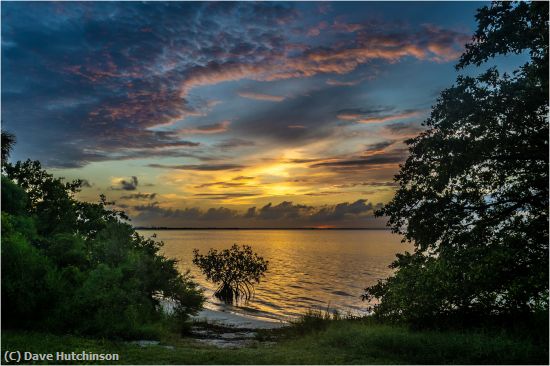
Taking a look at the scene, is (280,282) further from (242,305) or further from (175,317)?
(175,317)

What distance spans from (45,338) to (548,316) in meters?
17.0

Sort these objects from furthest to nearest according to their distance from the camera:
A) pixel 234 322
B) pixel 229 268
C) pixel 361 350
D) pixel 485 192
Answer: pixel 229 268 < pixel 234 322 < pixel 485 192 < pixel 361 350

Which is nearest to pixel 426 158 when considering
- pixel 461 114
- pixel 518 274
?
pixel 461 114

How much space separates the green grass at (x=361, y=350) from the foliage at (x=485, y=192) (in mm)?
2182

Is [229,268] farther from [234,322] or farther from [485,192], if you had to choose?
[485,192]

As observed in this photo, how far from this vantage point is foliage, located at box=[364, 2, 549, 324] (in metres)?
16.2

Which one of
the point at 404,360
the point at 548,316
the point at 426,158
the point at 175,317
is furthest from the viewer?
the point at 175,317

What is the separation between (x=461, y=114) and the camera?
17188 mm

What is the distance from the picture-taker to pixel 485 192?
1872 centimetres

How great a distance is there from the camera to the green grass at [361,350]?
42.8 feet

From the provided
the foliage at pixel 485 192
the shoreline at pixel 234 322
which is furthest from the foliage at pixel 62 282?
the foliage at pixel 485 192

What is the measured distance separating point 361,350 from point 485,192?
8.82 m

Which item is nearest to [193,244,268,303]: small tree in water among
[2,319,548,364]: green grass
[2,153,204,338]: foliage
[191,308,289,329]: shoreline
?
[191,308,289,329]: shoreline

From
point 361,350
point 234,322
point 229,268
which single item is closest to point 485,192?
point 361,350
